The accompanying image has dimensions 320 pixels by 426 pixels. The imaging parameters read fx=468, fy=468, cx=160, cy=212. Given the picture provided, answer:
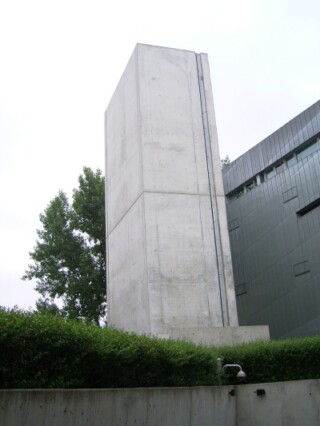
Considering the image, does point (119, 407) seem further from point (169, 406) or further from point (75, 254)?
point (75, 254)

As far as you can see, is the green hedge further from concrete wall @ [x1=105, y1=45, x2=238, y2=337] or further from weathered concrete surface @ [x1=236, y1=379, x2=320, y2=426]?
concrete wall @ [x1=105, y1=45, x2=238, y2=337]

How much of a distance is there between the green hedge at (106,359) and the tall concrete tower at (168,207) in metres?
3.12

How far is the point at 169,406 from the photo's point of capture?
7.67 meters

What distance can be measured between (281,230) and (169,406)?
39.6ft

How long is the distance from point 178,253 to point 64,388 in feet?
28.5

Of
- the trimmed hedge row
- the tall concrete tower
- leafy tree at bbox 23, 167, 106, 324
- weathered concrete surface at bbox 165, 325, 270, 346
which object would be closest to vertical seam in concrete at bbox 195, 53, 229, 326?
the tall concrete tower

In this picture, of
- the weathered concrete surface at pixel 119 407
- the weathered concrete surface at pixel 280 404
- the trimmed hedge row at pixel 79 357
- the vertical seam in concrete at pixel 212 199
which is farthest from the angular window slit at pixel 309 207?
the trimmed hedge row at pixel 79 357

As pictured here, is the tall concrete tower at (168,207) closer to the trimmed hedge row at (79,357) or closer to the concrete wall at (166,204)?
the concrete wall at (166,204)

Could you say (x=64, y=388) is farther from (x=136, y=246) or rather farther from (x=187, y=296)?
(x=136, y=246)

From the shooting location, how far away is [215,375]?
31.2ft

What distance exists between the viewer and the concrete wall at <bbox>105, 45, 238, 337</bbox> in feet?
48.1

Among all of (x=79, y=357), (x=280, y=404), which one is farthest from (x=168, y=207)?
(x=79, y=357)

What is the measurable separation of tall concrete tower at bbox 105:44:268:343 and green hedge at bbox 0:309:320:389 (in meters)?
3.12

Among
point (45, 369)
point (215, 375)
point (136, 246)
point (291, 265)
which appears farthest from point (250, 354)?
point (291, 265)
